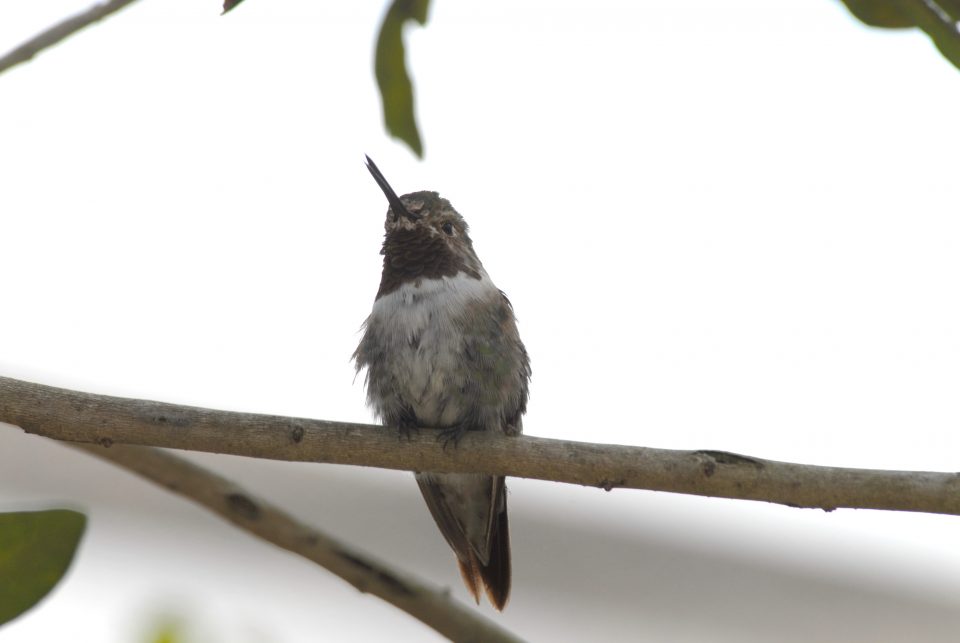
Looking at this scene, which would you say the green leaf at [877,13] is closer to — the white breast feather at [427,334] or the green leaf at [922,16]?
the green leaf at [922,16]

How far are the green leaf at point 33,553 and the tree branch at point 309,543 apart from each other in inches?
26.8

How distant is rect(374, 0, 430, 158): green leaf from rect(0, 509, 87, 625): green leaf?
4.06ft

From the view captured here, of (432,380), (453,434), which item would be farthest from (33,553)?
(432,380)

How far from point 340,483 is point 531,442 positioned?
18.0 feet

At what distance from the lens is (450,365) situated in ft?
13.1

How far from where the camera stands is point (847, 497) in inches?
101

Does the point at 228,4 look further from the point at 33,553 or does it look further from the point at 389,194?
the point at 389,194

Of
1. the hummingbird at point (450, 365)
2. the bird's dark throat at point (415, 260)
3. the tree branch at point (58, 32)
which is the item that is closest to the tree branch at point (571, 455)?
the tree branch at point (58, 32)

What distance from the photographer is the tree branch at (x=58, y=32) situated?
2516 millimetres

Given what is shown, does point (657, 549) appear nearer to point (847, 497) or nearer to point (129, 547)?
point (129, 547)

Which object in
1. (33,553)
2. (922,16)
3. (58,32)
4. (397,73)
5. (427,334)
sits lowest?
(33,553)

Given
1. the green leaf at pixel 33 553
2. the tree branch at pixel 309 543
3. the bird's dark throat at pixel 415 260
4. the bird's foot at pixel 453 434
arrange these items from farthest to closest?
1. the bird's dark throat at pixel 415 260
2. the bird's foot at pixel 453 434
3. the tree branch at pixel 309 543
4. the green leaf at pixel 33 553

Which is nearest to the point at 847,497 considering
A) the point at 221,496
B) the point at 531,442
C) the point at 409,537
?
the point at 531,442

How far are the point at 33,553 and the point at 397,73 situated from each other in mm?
1439
